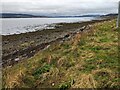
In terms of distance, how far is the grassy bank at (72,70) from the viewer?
733cm

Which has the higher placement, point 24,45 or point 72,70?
point 72,70

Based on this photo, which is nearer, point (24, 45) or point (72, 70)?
point (72, 70)

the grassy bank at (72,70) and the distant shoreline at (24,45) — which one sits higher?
the grassy bank at (72,70)

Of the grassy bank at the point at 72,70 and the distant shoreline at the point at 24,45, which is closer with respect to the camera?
the grassy bank at the point at 72,70

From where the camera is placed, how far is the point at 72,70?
811 cm

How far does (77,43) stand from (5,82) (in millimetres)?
4030

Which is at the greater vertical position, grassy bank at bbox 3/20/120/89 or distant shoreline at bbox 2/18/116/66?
grassy bank at bbox 3/20/120/89

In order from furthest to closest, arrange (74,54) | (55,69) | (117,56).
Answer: (74,54), (117,56), (55,69)

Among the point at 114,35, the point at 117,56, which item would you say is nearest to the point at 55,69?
the point at 117,56

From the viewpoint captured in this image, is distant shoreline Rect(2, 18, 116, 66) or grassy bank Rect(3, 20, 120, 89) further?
distant shoreline Rect(2, 18, 116, 66)

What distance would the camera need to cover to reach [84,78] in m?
7.30

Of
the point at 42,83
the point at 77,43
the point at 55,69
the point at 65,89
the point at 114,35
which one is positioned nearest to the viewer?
the point at 65,89

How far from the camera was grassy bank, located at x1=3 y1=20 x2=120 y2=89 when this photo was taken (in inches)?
289

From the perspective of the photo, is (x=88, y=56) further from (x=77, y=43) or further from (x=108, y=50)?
(x=77, y=43)
